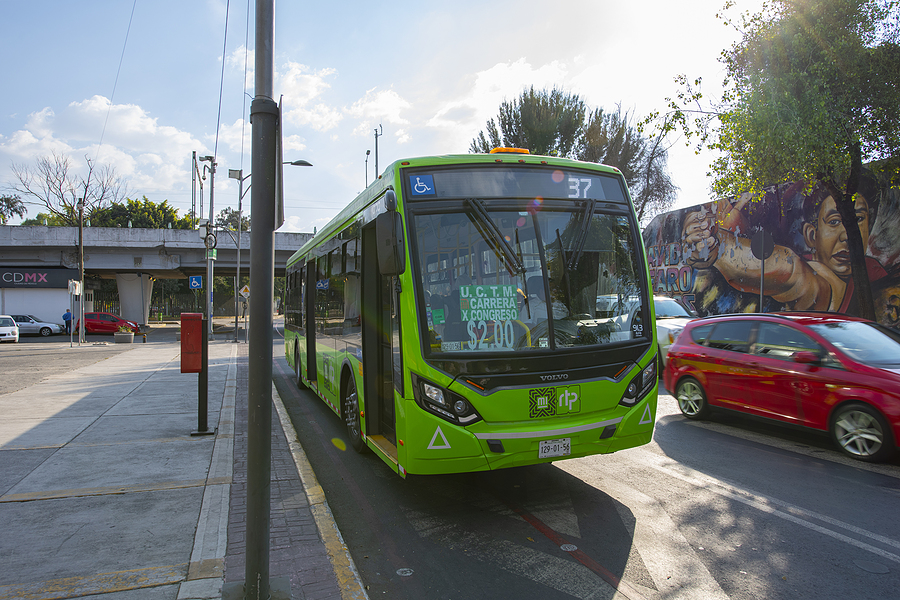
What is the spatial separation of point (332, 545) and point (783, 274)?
691 inches

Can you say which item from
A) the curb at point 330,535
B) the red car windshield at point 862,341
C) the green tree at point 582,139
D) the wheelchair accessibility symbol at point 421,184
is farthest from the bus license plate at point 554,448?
the green tree at point 582,139

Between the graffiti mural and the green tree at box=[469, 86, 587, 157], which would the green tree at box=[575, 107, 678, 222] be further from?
the graffiti mural

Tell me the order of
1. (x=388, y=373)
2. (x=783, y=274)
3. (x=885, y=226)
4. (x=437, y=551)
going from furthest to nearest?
(x=783, y=274)
(x=885, y=226)
(x=388, y=373)
(x=437, y=551)

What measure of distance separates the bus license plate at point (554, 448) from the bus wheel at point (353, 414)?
2521 millimetres

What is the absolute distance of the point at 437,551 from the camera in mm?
4207

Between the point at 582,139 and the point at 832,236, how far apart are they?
70.5 ft

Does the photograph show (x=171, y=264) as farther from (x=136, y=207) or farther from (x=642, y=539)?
(x=642, y=539)

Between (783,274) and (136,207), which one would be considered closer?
(783,274)

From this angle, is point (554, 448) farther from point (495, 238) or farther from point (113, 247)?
point (113, 247)

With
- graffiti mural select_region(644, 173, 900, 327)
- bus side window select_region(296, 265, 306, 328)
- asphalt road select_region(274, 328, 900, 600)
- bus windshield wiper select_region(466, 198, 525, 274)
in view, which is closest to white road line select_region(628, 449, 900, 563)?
asphalt road select_region(274, 328, 900, 600)

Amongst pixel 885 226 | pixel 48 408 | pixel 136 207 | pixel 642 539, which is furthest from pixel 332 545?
pixel 136 207

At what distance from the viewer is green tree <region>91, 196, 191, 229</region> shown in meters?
57.7

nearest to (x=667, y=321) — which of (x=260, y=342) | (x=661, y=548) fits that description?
(x=661, y=548)

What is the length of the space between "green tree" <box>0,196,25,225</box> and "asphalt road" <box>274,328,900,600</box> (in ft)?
285
